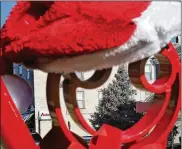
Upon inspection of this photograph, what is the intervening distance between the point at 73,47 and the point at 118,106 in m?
10.4

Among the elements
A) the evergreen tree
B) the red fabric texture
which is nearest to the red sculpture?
the red fabric texture

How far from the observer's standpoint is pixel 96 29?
8.62ft

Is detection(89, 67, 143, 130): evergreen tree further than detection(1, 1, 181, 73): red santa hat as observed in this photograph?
Yes

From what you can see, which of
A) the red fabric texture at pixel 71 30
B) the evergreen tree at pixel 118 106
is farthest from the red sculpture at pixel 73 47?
the evergreen tree at pixel 118 106

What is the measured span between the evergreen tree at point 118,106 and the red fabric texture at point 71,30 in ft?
31.0

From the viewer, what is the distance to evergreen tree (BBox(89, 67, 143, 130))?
1245 cm

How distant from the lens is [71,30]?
8.55 feet

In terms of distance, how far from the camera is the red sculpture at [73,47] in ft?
8.57

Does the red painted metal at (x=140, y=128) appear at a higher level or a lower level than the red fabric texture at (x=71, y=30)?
lower

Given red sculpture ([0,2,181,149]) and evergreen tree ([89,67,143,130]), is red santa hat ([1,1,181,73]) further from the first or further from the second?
evergreen tree ([89,67,143,130])

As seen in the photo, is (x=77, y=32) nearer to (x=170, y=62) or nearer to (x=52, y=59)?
(x=52, y=59)

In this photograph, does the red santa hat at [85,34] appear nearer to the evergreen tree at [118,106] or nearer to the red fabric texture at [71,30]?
the red fabric texture at [71,30]

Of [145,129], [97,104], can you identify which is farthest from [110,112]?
[145,129]

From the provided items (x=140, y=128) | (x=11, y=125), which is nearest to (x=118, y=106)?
(x=140, y=128)
